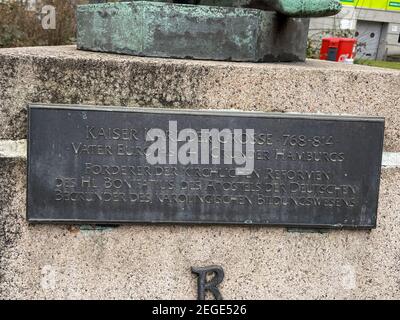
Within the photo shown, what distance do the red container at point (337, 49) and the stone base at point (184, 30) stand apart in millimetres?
5933

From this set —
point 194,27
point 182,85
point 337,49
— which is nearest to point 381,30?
point 337,49

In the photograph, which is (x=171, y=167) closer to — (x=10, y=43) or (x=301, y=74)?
(x=301, y=74)

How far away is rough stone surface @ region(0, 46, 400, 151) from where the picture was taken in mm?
2270

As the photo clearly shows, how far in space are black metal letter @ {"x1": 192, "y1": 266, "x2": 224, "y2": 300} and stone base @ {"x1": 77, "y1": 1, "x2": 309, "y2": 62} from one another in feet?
3.03

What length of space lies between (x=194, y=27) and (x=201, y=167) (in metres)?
0.60

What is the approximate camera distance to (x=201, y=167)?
7.75ft

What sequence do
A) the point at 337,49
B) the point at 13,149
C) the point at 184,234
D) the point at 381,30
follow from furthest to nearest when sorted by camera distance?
the point at 381,30, the point at 337,49, the point at 184,234, the point at 13,149

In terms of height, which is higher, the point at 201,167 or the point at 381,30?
the point at 381,30

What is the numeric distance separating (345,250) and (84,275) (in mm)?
1155

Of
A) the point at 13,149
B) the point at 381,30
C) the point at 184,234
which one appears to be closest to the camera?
the point at 13,149

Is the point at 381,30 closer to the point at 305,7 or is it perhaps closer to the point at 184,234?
the point at 305,7

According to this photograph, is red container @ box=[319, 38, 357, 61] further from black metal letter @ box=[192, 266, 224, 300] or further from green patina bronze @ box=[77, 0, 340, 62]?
black metal letter @ box=[192, 266, 224, 300]

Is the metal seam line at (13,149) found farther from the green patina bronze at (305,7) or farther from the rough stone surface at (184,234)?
the green patina bronze at (305,7)
